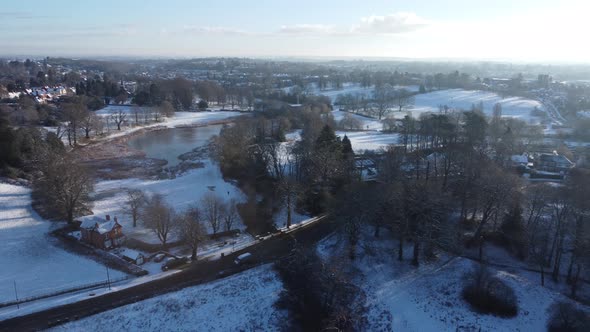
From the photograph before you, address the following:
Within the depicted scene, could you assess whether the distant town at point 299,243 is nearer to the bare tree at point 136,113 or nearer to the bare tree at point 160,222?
the bare tree at point 160,222

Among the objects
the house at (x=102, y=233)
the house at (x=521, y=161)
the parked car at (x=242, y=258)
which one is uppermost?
the house at (x=521, y=161)

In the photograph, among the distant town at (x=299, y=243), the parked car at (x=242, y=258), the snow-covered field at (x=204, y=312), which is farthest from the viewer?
the parked car at (x=242, y=258)

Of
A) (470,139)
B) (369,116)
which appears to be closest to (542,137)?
(470,139)

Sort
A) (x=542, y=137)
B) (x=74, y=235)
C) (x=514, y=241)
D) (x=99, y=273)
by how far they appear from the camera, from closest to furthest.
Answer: (x=99, y=273)
(x=514, y=241)
(x=74, y=235)
(x=542, y=137)

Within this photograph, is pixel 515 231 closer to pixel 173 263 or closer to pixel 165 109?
pixel 173 263

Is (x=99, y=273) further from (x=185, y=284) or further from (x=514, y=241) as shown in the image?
(x=514, y=241)

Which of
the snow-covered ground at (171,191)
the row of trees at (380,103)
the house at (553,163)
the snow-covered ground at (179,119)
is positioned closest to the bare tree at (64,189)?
the snow-covered ground at (171,191)
